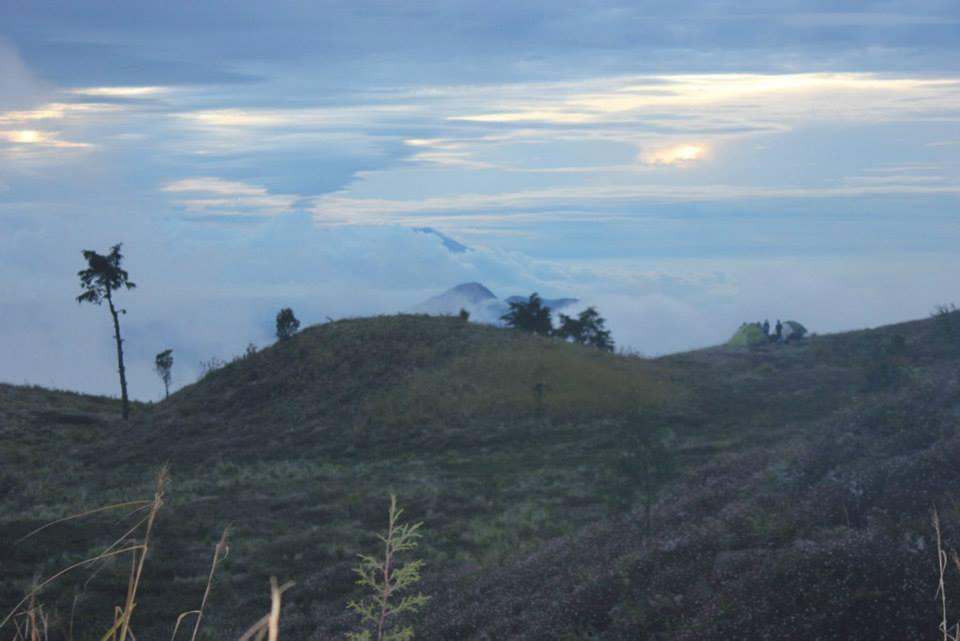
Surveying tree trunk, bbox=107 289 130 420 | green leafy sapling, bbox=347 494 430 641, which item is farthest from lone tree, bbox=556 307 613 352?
green leafy sapling, bbox=347 494 430 641

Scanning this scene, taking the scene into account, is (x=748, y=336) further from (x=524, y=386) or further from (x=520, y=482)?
(x=520, y=482)

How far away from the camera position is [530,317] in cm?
6047

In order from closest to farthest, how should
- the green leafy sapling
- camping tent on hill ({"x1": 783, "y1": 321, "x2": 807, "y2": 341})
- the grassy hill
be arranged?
the green leafy sapling < the grassy hill < camping tent on hill ({"x1": 783, "y1": 321, "x2": 807, "y2": 341})

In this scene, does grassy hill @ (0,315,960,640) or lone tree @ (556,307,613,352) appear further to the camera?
lone tree @ (556,307,613,352)

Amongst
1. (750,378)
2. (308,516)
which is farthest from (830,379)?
(308,516)

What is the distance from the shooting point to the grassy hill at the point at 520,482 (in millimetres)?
11602

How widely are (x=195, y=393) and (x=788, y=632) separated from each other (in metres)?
44.3

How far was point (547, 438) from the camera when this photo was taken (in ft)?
119

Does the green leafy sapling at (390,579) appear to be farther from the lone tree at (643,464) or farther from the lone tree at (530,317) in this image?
the lone tree at (530,317)

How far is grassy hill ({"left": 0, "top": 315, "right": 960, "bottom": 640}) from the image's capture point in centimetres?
1160

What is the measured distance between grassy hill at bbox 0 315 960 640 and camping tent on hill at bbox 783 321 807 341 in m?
3.84

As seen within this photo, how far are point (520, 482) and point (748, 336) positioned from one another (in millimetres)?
32129

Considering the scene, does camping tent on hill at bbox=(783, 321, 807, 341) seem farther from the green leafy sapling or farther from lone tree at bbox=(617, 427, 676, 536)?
the green leafy sapling

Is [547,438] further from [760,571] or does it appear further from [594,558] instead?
[760,571]
